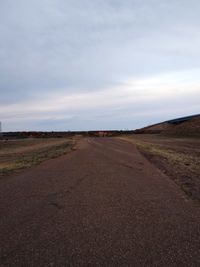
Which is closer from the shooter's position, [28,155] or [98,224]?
[98,224]

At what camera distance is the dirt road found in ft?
15.5

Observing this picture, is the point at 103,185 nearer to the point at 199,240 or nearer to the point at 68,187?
the point at 68,187

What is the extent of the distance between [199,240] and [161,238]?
22.6 inches

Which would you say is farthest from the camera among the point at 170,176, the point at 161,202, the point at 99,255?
the point at 170,176

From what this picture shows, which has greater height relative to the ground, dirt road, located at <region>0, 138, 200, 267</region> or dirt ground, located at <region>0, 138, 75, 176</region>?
dirt ground, located at <region>0, 138, 75, 176</region>

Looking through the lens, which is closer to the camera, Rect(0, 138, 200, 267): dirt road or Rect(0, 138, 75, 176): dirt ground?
Rect(0, 138, 200, 267): dirt road

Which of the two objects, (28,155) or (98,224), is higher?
(28,155)

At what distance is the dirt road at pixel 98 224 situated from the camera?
4.73m

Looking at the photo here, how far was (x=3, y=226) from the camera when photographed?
242 inches

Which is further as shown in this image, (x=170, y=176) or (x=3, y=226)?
(x=170, y=176)

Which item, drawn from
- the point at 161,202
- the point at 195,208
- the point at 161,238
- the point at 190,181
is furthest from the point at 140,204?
the point at 190,181

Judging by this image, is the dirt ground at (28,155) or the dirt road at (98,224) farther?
the dirt ground at (28,155)

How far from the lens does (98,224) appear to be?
20.3 feet

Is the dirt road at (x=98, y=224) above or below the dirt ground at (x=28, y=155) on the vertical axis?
below
